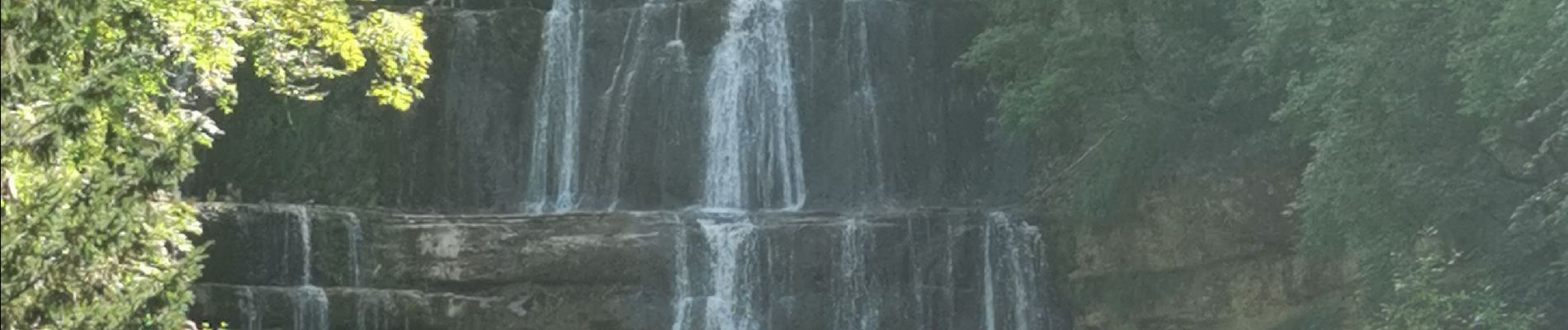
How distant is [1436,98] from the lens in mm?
24828

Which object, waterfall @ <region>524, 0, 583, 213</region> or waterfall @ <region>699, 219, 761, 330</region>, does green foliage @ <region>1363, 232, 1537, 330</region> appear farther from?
waterfall @ <region>524, 0, 583, 213</region>

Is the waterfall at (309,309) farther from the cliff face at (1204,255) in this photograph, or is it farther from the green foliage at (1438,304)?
the green foliage at (1438,304)

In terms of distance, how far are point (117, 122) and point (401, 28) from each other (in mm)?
4052

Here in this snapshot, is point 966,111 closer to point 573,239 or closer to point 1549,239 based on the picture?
point 573,239

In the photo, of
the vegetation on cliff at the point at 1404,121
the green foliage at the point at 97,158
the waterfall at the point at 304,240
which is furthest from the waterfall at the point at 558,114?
the green foliage at the point at 97,158

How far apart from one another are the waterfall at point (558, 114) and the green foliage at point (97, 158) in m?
16.6

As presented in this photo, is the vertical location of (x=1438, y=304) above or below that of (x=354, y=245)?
below

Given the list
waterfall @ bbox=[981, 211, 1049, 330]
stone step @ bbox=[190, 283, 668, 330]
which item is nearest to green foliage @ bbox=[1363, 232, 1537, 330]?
waterfall @ bbox=[981, 211, 1049, 330]

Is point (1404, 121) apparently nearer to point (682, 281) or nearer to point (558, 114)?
point (682, 281)

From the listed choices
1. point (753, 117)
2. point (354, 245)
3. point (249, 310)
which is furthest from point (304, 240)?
point (753, 117)

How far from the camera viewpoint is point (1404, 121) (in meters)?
24.6

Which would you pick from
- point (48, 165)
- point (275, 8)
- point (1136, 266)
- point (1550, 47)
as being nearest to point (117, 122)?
point (48, 165)

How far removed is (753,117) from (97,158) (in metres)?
19.3

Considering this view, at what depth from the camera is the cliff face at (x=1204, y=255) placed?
28734 mm
